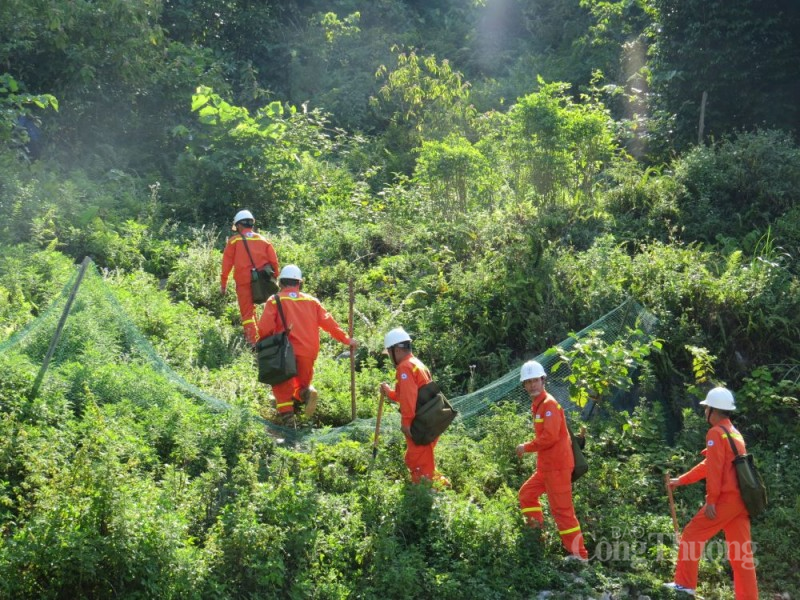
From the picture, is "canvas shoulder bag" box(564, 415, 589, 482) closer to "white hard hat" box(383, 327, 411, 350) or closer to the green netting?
the green netting

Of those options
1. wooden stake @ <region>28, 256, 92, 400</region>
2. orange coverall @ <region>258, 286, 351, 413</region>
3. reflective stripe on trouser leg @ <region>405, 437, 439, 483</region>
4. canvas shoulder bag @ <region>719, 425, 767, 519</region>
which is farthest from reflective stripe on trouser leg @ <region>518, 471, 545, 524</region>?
wooden stake @ <region>28, 256, 92, 400</region>

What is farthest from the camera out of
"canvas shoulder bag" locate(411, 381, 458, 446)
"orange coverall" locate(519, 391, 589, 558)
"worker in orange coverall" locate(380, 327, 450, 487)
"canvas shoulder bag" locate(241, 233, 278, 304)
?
"canvas shoulder bag" locate(241, 233, 278, 304)

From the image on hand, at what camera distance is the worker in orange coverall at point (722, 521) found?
7637mm

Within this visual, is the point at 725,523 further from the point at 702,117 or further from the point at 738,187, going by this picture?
the point at 702,117

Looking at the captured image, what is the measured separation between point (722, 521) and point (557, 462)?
1.39 m

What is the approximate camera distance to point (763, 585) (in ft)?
27.3

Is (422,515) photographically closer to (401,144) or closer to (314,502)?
(314,502)

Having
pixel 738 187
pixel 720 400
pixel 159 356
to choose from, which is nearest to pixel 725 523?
pixel 720 400

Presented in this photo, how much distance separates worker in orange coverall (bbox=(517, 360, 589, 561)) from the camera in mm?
8094

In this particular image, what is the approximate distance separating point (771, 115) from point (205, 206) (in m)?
9.81

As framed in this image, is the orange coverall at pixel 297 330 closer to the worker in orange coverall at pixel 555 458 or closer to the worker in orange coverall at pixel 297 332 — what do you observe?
the worker in orange coverall at pixel 297 332

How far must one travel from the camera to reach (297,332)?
977 centimetres

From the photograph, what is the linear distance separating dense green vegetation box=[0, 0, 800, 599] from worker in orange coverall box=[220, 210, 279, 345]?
1.65ft

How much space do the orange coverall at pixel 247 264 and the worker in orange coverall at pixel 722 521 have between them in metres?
5.69
